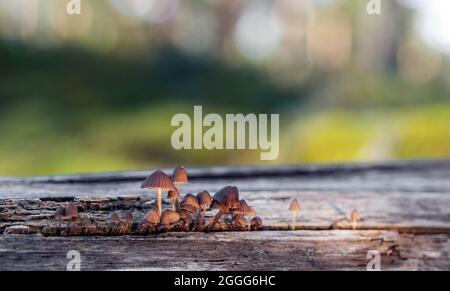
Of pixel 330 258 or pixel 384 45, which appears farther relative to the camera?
pixel 384 45

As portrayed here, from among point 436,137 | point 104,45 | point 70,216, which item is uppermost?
point 104,45

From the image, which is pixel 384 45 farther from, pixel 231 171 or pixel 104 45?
pixel 231 171

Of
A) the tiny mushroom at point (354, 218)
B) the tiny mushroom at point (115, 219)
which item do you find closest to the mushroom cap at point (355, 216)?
the tiny mushroom at point (354, 218)

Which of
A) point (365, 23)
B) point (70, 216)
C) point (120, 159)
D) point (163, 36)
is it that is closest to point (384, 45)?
point (365, 23)

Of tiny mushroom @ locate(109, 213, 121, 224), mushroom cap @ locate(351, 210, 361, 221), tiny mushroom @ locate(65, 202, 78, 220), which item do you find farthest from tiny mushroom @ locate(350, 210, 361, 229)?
tiny mushroom @ locate(65, 202, 78, 220)

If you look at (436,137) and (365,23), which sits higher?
(365,23)

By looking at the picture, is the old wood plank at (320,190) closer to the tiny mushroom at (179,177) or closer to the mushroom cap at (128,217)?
the mushroom cap at (128,217)
